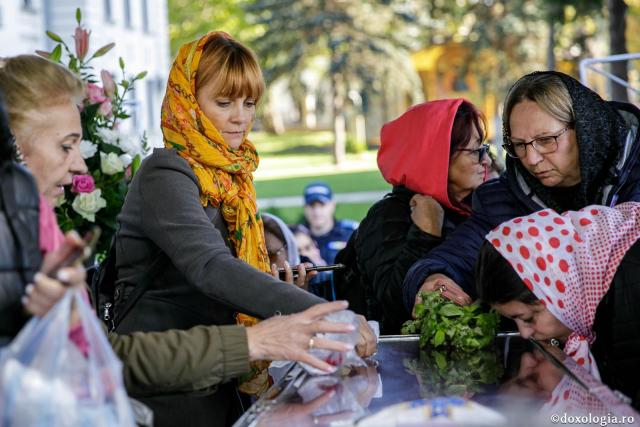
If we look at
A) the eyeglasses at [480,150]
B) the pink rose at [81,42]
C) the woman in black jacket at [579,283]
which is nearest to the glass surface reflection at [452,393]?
the woman in black jacket at [579,283]

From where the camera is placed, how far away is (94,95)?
4312 millimetres

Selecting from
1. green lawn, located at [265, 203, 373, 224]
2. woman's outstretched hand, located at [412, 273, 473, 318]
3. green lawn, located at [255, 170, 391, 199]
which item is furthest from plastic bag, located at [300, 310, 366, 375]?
green lawn, located at [255, 170, 391, 199]

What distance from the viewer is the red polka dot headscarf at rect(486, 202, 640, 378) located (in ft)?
8.31

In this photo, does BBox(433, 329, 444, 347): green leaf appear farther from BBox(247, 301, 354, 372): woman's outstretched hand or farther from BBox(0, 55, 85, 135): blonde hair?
BBox(0, 55, 85, 135): blonde hair

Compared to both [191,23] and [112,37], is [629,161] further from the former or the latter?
Result: [191,23]

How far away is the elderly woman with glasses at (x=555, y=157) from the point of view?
3191 millimetres

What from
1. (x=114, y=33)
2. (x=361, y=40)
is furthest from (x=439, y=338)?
(x=361, y=40)

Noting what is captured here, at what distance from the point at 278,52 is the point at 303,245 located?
2889 centimetres

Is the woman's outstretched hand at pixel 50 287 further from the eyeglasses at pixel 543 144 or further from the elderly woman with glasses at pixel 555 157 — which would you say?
the eyeglasses at pixel 543 144

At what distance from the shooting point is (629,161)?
3215mm

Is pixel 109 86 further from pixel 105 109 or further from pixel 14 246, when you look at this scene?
pixel 14 246

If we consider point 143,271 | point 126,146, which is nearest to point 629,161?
point 143,271

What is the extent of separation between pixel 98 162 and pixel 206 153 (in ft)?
5.30

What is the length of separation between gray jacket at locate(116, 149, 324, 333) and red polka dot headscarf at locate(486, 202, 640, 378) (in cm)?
64
